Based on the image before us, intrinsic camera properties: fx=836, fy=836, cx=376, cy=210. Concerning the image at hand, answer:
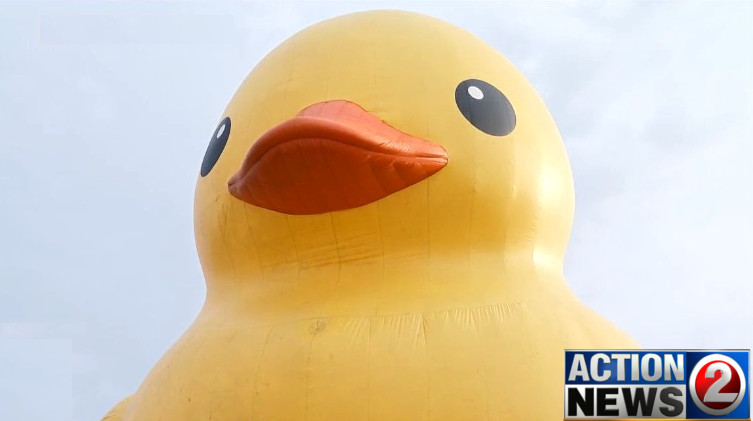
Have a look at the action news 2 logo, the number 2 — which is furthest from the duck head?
the number 2

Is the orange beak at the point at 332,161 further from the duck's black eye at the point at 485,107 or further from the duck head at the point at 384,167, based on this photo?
the duck's black eye at the point at 485,107

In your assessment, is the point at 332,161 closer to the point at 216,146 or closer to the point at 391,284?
the point at 391,284

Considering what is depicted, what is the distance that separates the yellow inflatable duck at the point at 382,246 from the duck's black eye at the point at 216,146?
0.10 ft

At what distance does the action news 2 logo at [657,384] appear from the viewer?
5.35 meters

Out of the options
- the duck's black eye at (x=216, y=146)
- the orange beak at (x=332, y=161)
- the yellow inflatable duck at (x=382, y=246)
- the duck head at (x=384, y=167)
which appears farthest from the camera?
the duck's black eye at (x=216, y=146)

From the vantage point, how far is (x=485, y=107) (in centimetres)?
634

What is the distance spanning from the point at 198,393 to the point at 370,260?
59.8 inches

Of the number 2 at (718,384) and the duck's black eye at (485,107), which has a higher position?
the duck's black eye at (485,107)

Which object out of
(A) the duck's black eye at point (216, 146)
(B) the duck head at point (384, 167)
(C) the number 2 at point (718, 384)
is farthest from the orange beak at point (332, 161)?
(C) the number 2 at point (718, 384)

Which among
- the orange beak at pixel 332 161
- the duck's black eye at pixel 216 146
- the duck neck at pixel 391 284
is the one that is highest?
the duck's black eye at pixel 216 146

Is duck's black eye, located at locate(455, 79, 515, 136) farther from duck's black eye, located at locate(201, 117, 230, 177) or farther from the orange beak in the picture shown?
duck's black eye, located at locate(201, 117, 230, 177)

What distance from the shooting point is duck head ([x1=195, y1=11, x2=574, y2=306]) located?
5898 millimetres

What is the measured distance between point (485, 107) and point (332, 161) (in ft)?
4.36

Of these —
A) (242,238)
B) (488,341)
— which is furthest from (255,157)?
(488,341)
